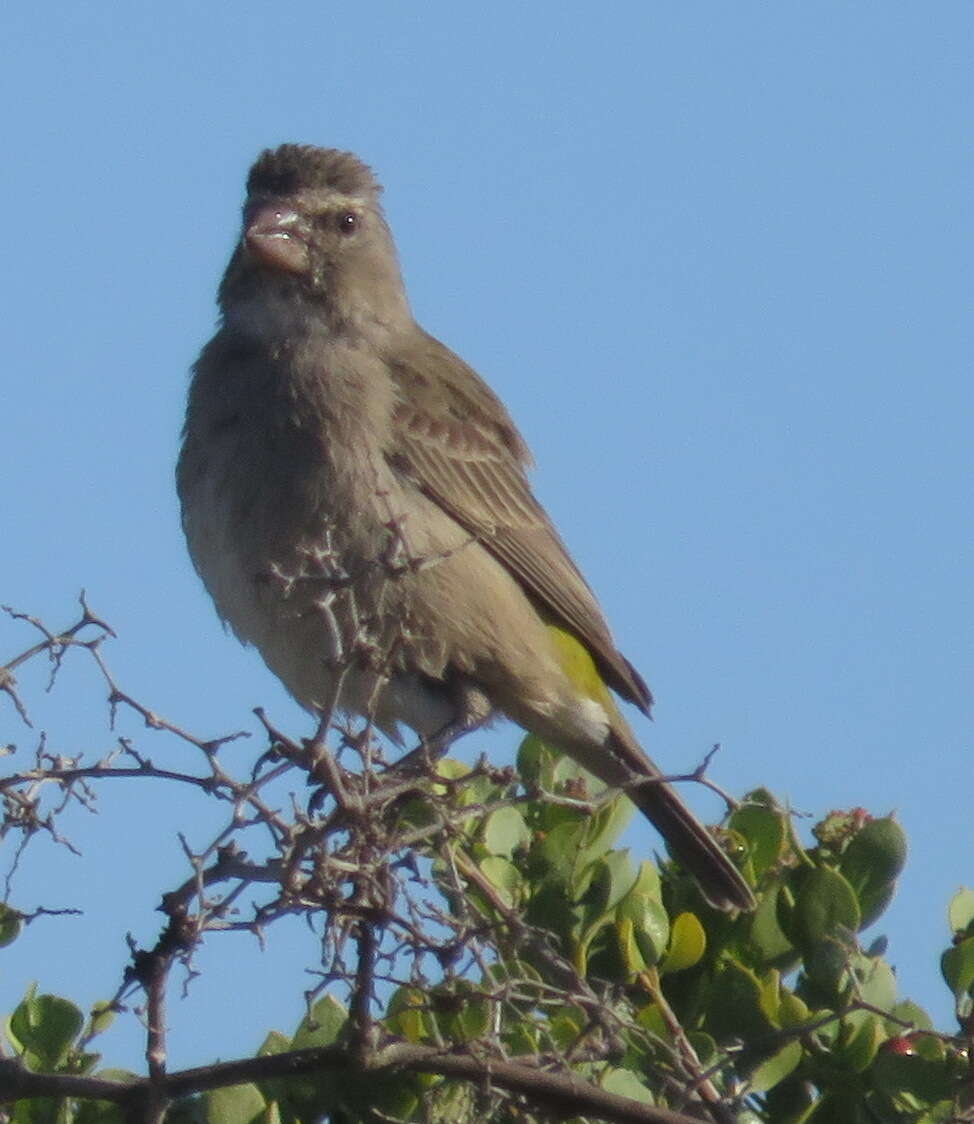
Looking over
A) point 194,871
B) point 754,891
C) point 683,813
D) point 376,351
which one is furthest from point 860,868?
point 376,351

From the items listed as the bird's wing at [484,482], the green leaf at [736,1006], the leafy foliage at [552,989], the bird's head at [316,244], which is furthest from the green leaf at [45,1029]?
the bird's head at [316,244]

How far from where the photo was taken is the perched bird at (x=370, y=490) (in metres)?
5.61

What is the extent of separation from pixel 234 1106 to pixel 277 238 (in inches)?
138

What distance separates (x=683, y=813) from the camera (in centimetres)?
597

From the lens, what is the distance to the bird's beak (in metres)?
6.23

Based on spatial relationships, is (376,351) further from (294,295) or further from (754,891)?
(754,891)

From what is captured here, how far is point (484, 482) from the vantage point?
6.41 m

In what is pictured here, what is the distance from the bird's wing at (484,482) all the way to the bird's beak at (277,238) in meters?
0.46

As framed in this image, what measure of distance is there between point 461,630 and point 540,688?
0.39m

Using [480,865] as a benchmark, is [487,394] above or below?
above

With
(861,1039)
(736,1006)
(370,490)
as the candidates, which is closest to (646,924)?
(736,1006)

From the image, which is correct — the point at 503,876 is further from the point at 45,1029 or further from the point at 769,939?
the point at 45,1029

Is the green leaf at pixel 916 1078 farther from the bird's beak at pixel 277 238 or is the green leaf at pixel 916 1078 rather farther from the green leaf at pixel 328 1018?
the bird's beak at pixel 277 238

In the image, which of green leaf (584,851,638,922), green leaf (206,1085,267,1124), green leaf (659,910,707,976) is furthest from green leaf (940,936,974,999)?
green leaf (206,1085,267,1124)
